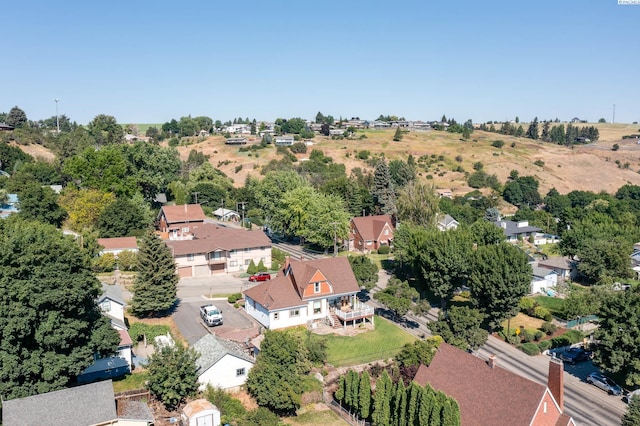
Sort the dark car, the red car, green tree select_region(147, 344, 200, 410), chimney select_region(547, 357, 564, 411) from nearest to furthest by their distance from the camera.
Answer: chimney select_region(547, 357, 564, 411)
green tree select_region(147, 344, 200, 410)
the dark car
the red car

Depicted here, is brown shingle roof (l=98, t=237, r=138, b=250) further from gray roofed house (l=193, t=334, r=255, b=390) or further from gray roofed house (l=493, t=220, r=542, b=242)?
gray roofed house (l=493, t=220, r=542, b=242)

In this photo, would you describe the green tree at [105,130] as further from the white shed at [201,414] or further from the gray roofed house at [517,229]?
the white shed at [201,414]

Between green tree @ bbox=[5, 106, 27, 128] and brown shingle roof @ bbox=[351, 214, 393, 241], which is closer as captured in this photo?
brown shingle roof @ bbox=[351, 214, 393, 241]

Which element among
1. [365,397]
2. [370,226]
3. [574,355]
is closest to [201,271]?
[370,226]

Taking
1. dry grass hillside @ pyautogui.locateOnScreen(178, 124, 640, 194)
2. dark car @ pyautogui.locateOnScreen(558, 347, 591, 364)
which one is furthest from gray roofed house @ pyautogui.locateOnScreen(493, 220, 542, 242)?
dry grass hillside @ pyautogui.locateOnScreen(178, 124, 640, 194)

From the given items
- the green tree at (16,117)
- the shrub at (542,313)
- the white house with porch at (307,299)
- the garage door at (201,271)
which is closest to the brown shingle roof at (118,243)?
the garage door at (201,271)

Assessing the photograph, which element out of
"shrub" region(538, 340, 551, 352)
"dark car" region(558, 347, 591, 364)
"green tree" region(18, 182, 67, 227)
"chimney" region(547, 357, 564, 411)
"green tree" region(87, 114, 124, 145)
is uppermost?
"green tree" region(87, 114, 124, 145)

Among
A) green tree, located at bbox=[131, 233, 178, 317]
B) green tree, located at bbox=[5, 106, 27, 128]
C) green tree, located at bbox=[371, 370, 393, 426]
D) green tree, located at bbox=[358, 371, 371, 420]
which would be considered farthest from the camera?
green tree, located at bbox=[5, 106, 27, 128]
